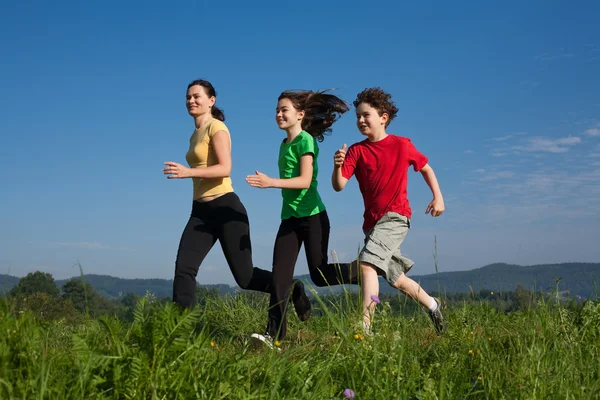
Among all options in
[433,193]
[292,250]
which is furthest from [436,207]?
[292,250]

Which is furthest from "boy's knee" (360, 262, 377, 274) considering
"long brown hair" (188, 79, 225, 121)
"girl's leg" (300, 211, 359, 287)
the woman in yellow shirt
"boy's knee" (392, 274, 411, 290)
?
"long brown hair" (188, 79, 225, 121)

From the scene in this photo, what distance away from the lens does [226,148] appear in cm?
568

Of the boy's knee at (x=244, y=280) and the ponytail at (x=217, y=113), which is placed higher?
the ponytail at (x=217, y=113)

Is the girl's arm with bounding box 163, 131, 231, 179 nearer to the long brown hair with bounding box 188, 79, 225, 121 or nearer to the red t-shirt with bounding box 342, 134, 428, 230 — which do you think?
the long brown hair with bounding box 188, 79, 225, 121

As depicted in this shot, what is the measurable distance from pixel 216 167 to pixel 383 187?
150cm

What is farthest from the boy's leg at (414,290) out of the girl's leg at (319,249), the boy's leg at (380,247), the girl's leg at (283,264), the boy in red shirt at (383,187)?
the girl's leg at (283,264)

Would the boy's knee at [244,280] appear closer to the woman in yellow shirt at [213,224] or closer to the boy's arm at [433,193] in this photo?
the woman in yellow shirt at [213,224]

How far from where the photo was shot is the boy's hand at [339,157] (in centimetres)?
532

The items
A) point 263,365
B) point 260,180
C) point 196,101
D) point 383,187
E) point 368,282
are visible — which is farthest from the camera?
point 196,101

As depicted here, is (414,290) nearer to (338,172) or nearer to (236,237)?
(338,172)

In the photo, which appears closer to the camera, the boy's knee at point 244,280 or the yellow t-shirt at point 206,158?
the yellow t-shirt at point 206,158

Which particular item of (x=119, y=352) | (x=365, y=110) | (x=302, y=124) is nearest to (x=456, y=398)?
Result: (x=119, y=352)

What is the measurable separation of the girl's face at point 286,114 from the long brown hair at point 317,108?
5cm

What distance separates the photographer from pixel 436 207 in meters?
5.73
